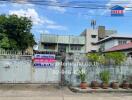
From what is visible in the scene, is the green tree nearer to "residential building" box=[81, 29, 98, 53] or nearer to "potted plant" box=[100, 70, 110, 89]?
"potted plant" box=[100, 70, 110, 89]

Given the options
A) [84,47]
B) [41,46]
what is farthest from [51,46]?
[84,47]

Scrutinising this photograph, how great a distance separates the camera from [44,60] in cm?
2064

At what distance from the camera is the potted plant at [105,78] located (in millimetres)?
19889

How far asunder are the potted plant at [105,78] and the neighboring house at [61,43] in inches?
1992

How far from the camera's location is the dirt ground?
1569cm

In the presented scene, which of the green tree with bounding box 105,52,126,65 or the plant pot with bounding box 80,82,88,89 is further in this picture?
the green tree with bounding box 105,52,126,65

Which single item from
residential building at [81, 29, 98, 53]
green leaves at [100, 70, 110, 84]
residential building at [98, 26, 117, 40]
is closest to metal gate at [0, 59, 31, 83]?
green leaves at [100, 70, 110, 84]

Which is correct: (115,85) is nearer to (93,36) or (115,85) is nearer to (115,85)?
(115,85)

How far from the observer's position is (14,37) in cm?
4766

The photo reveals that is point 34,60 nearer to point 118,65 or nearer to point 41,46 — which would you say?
point 118,65

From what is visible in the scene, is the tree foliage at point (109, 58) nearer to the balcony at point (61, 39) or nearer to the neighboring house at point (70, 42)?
the neighboring house at point (70, 42)

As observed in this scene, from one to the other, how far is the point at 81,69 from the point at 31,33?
30.7 m

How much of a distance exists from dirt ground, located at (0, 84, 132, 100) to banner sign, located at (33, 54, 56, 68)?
4.56 feet

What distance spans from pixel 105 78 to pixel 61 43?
54.7 metres
